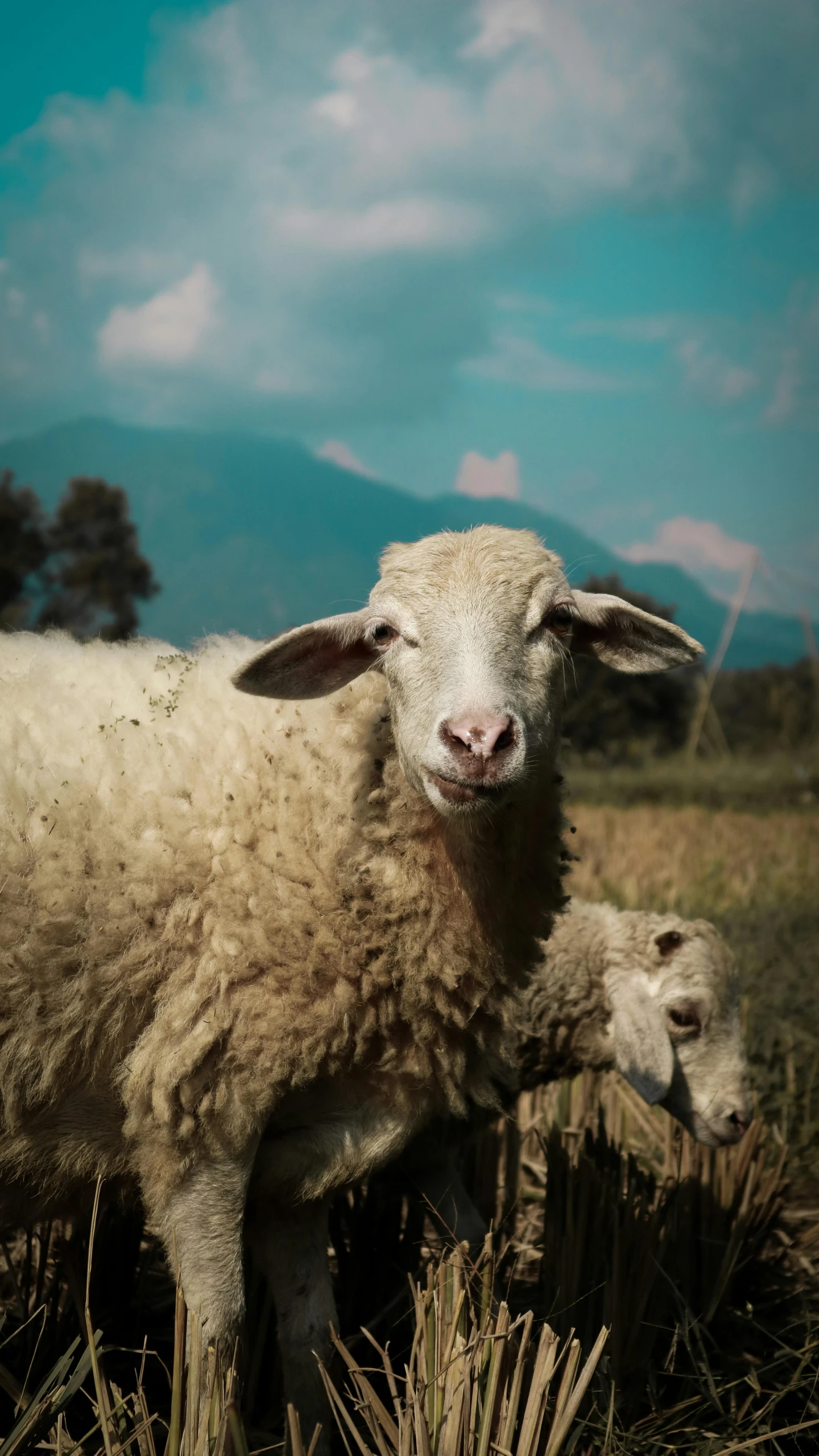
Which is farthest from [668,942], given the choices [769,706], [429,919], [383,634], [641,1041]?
[769,706]

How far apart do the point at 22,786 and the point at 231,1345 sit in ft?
4.48

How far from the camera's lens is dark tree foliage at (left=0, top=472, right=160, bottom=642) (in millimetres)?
21719

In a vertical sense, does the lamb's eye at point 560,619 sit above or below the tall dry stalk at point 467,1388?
above

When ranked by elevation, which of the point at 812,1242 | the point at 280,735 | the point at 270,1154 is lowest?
the point at 812,1242

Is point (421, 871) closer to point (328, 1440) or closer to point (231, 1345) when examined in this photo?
point (231, 1345)

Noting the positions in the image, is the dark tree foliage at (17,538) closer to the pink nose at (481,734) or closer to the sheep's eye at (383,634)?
the sheep's eye at (383,634)

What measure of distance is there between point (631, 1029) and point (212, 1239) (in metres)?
1.87

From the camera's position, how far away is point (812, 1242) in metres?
3.63

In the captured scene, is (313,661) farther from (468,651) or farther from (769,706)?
(769,706)

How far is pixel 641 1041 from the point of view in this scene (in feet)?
11.6

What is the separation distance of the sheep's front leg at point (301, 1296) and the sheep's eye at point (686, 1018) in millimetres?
1636

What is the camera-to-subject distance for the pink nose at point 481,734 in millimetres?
1981

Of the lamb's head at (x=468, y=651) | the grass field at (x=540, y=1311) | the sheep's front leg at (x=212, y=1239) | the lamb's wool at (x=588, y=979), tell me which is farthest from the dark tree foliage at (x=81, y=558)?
the sheep's front leg at (x=212, y=1239)

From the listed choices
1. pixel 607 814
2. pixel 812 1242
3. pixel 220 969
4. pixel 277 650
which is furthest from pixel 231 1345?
pixel 607 814
